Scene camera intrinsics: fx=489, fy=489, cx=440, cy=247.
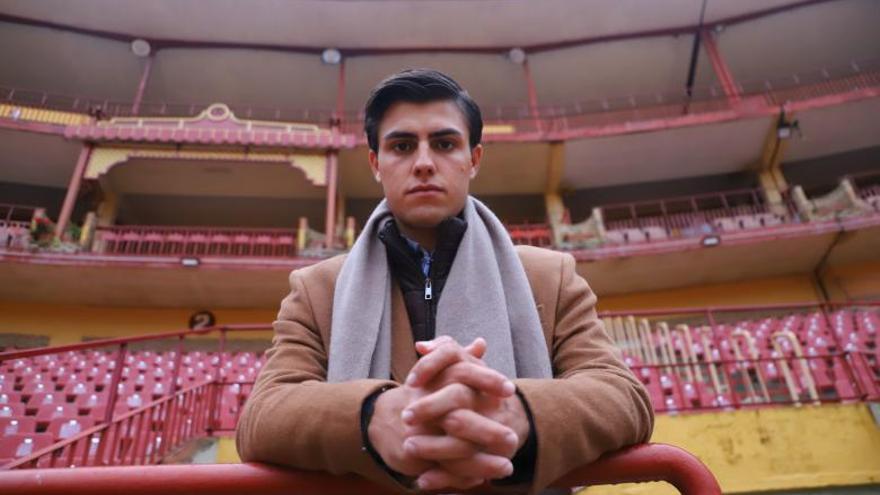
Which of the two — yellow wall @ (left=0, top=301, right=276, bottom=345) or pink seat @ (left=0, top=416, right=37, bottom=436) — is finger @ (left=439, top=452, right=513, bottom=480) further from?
yellow wall @ (left=0, top=301, right=276, bottom=345)

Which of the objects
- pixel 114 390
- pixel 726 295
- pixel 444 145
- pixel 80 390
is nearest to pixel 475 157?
pixel 444 145

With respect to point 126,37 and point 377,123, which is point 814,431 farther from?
point 126,37

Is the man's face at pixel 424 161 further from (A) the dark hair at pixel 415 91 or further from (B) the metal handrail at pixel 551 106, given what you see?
(B) the metal handrail at pixel 551 106

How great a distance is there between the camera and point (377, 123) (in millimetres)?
1564

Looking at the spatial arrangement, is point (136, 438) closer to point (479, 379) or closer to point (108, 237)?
point (479, 379)

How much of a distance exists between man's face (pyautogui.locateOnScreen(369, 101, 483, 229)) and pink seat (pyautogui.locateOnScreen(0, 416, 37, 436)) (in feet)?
14.7

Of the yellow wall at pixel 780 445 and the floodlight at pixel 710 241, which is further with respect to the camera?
the floodlight at pixel 710 241

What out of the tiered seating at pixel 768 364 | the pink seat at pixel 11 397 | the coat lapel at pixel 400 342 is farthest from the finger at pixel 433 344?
the pink seat at pixel 11 397

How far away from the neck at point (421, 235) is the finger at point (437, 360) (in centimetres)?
68

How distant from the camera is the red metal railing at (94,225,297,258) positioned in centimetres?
1041

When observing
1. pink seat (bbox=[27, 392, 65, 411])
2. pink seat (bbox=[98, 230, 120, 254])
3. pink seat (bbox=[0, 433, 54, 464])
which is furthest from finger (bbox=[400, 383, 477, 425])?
pink seat (bbox=[98, 230, 120, 254])

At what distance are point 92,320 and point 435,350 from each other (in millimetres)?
12646

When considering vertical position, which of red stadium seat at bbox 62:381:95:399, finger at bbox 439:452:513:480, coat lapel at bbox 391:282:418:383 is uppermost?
red stadium seat at bbox 62:381:95:399

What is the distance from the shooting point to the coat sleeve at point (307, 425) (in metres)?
0.86
